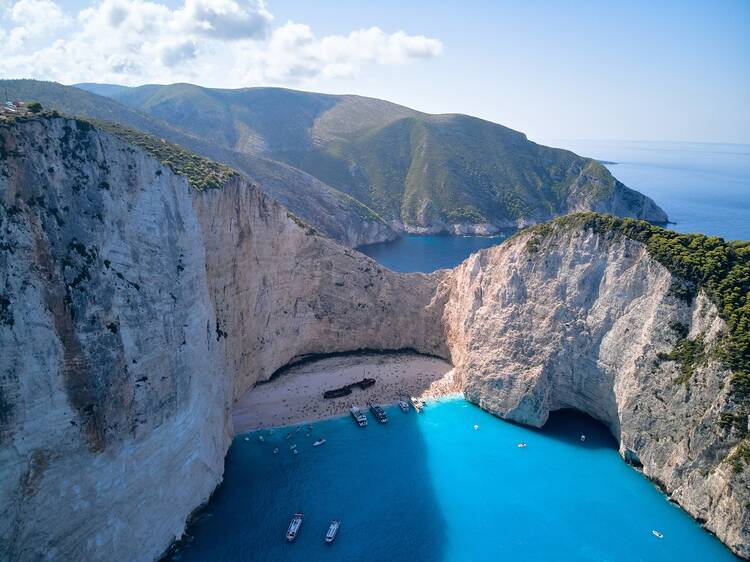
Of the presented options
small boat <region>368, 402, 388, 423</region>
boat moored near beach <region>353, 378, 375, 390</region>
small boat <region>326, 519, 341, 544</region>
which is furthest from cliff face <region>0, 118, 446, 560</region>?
boat moored near beach <region>353, 378, 375, 390</region>

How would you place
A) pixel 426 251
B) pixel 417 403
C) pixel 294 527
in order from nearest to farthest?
pixel 294 527 < pixel 417 403 < pixel 426 251

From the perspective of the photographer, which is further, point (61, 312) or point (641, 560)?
point (641, 560)

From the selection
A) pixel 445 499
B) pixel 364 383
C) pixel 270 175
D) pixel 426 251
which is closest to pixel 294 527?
pixel 445 499

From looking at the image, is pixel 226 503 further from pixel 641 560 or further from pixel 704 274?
pixel 704 274

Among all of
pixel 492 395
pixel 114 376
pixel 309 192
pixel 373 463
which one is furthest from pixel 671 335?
pixel 309 192

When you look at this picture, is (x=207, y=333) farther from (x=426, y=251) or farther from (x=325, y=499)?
(x=426, y=251)
